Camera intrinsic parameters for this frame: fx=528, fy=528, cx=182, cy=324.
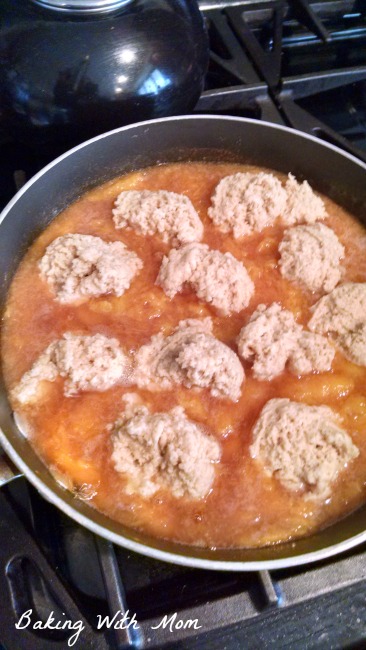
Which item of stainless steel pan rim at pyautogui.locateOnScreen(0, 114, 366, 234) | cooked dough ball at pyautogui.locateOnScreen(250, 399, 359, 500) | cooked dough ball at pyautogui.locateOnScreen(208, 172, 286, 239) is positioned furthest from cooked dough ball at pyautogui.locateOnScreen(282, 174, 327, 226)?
cooked dough ball at pyautogui.locateOnScreen(250, 399, 359, 500)

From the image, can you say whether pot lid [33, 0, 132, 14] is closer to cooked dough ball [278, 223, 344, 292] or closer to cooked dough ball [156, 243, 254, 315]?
cooked dough ball [156, 243, 254, 315]

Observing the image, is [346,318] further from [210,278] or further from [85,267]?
[85,267]

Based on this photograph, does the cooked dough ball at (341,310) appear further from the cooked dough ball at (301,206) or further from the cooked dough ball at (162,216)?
the cooked dough ball at (162,216)

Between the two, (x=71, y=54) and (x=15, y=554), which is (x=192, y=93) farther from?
(x=15, y=554)

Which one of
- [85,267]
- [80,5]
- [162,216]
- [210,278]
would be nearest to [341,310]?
[210,278]

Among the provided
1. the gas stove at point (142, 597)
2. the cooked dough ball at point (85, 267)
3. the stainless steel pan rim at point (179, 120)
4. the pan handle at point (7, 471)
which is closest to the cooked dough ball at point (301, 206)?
the stainless steel pan rim at point (179, 120)

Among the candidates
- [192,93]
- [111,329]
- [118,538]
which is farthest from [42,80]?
[118,538]

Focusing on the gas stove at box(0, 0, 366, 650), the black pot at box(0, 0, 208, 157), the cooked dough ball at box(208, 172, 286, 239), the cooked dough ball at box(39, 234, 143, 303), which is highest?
the black pot at box(0, 0, 208, 157)
